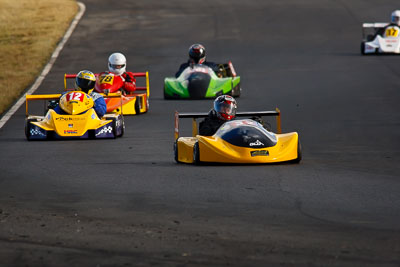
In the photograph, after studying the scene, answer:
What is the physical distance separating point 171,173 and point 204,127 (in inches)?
81.3

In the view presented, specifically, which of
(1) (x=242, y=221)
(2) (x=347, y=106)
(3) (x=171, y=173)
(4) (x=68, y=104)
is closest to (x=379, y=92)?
(2) (x=347, y=106)

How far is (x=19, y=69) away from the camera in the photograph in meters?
27.8

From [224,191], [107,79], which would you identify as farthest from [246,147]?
[107,79]

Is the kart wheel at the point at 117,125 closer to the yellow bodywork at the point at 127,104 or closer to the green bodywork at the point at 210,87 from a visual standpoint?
the yellow bodywork at the point at 127,104

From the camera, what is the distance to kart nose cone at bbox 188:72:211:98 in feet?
74.0

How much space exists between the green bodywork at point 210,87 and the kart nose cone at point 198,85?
7 centimetres

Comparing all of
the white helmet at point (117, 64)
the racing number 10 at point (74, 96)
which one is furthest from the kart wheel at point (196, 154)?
the white helmet at point (117, 64)

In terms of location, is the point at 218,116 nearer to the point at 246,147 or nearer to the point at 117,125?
the point at 246,147

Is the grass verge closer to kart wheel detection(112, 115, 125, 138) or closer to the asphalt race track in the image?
the asphalt race track

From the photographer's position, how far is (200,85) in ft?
74.0

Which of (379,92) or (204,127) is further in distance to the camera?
(379,92)

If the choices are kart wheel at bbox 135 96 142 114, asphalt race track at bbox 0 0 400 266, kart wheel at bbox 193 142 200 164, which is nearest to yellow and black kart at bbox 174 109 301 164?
kart wheel at bbox 193 142 200 164

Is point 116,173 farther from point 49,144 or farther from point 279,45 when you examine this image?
point 279,45

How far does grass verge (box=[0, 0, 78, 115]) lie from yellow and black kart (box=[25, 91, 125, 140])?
4.51m
